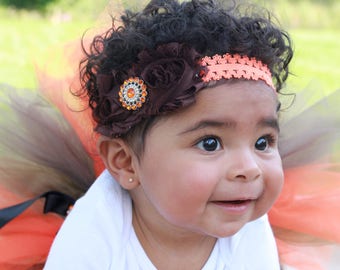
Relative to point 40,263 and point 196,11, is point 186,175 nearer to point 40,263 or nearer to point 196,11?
point 196,11

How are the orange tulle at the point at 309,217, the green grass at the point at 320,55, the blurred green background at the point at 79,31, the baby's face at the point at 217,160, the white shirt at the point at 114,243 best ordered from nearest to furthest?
the baby's face at the point at 217,160, the white shirt at the point at 114,243, the orange tulle at the point at 309,217, the blurred green background at the point at 79,31, the green grass at the point at 320,55

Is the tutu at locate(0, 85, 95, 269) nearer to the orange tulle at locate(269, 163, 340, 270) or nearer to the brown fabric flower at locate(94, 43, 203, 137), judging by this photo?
the brown fabric flower at locate(94, 43, 203, 137)

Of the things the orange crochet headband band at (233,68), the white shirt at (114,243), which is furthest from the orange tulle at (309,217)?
the orange crochet headband band at (233,68)

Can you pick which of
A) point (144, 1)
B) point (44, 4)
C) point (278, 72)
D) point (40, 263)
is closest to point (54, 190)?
point (40, 263)

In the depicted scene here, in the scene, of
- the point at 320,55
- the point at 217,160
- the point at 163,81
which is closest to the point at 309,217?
the point at 217,160

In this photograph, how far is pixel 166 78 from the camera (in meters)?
1.32

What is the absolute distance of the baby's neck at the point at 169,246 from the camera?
153 centimetres

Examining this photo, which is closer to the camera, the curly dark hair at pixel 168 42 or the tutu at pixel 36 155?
the curly dark hair at pixel 168 42

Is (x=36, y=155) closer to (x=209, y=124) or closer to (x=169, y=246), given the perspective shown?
(x=169, y=246)

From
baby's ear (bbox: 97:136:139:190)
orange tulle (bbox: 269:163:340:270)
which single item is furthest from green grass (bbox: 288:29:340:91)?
baby's ear (bbox: 97:136:139:190)

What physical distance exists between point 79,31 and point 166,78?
0.76m

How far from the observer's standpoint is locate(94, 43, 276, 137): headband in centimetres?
132

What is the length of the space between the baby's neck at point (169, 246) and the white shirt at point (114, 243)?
0.02m

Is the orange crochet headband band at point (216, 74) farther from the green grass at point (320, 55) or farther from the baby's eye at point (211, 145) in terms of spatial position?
the green grass at point (320, 55)
